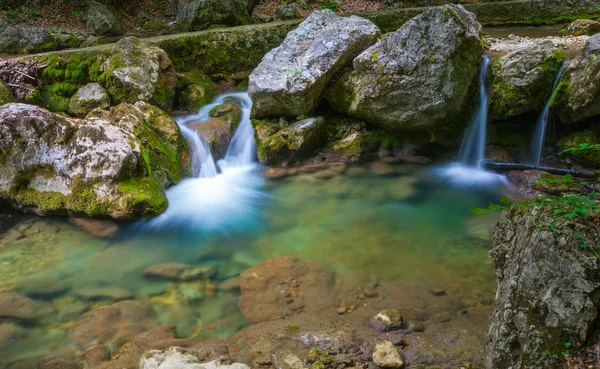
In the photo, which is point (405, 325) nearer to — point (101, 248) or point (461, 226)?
point (461, 226)

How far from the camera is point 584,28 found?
9953 mm

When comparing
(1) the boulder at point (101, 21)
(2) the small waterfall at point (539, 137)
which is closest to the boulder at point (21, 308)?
(2) the small waterfall at point (539, 137)

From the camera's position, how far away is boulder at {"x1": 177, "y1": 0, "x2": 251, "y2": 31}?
39.8 feet

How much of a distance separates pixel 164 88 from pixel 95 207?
12.8 feet

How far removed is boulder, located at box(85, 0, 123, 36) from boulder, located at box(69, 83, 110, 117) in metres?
5.06

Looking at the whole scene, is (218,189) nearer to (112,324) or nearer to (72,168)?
(72,168)

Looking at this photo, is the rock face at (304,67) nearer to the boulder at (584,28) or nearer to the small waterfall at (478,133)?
the small waterfall at (478,133)

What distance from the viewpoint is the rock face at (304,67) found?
788 centimetres

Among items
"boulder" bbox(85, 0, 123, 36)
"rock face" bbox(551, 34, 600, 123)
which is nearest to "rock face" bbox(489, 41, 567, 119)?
"rock face" bbox(551, 34, 600, 123)

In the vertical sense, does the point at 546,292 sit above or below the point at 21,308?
above

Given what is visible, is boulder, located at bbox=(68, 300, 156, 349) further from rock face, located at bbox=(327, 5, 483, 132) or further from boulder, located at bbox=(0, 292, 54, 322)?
rock face, located at bbox=(327, 5, 483, 132)

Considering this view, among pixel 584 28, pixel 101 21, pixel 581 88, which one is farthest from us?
pixel 101 21

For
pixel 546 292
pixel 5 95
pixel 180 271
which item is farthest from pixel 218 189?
A: pixel 546 292

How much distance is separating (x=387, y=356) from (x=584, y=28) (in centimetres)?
1058
